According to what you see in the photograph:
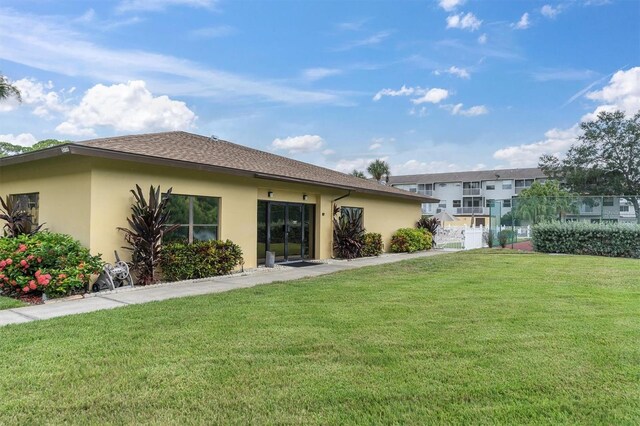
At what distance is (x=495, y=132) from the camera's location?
20.4 metres

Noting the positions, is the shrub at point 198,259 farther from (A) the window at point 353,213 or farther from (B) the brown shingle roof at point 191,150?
(A) the window at point 353,213

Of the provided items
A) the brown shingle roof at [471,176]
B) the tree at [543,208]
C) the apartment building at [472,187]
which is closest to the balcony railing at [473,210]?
the apartment building at [472,187]

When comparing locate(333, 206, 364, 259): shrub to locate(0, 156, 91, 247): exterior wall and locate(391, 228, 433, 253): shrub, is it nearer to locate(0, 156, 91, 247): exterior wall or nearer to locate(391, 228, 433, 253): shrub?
locate(391, 228, 433, 253): shrub

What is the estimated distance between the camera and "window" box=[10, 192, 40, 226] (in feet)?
Answer: 32.9

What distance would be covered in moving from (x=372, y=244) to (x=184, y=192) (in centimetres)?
854

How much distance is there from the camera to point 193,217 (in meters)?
10.3

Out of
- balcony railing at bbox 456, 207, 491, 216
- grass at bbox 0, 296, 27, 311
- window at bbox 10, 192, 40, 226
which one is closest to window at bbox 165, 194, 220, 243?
grass at bbox 0, 296, 27, 311

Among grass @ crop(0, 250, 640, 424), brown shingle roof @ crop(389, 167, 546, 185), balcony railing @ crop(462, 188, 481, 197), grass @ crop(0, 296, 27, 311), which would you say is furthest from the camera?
balcony railing @ crop(462, 188, 481, 197)

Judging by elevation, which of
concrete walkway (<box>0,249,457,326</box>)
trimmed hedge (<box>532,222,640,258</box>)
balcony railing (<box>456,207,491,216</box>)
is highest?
balcony railing (<box>456,207,491,216</box>)

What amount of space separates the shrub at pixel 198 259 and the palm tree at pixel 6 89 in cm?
1494

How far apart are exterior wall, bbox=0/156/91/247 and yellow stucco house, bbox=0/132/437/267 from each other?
2cm

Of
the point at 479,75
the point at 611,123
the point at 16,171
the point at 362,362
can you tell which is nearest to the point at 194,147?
the point at 16,171

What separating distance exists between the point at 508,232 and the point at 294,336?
18322 mm

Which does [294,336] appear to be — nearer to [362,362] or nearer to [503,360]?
[362,362]
